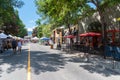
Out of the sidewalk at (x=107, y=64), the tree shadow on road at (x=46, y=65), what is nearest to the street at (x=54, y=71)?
the tree shadow on road at (x=46, y=65)

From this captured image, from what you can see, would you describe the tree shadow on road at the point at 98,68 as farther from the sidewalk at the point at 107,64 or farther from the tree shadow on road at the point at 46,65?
the tree shadow on road at the point at 46,65

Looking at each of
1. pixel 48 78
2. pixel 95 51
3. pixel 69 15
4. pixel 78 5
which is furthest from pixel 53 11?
pixel 48 78

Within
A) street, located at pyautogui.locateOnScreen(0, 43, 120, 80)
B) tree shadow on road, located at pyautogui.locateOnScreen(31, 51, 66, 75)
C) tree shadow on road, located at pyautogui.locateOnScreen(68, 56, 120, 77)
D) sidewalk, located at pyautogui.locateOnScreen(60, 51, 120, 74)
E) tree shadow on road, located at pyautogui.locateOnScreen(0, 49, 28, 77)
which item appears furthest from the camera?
tree shadow on road, located at pyautogui.locateOnScreen(0, 49, 28, 77)

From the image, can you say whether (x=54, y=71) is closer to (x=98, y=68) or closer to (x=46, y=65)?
(x=98, y=68)

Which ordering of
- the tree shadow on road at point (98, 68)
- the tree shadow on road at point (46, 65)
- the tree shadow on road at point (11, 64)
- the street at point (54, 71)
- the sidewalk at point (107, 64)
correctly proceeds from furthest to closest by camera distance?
the tree shadow on road at point (11, 64) → the sidewalk at point (107, 64) → the tree shadow on road at point (46, 65) → the tree shadow on road at point (98, 68) → the street at point (54, 71)

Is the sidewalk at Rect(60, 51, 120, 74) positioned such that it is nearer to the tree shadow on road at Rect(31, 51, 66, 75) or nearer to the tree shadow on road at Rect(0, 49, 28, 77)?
the tree shadow on road at Rect(31, 51, 66, 75)

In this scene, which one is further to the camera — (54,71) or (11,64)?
(11,64)

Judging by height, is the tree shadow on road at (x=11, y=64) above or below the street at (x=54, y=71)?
above

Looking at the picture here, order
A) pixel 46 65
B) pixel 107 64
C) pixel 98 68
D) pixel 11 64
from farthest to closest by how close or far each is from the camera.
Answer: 1. pixel 11 64
2. pixel 107 64
3. pixel 46 65
4. pixel 98 68

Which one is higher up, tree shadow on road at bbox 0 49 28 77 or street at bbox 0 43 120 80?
tree shadow on road at bbox 0 49 28 77

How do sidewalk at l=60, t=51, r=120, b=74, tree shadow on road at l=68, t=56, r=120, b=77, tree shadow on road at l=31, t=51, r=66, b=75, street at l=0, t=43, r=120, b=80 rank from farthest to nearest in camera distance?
sidewalk at l=60, t=51, r=120, b=74, tree shadow on road at l=31, t=51, r=66, b=75, tree shadow on road at l=68, t=56, r=120, b=77, street at l=0, t=43, r=120, b=80

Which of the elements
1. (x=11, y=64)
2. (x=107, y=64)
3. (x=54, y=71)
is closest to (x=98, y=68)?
(x=107, y=64)

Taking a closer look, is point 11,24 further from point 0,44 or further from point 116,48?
point 116,48

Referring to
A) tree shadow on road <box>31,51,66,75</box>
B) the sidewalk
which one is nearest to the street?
tree shadow on road <box>31,51,66,75</box>
